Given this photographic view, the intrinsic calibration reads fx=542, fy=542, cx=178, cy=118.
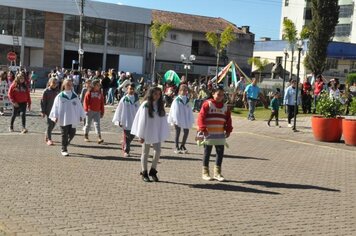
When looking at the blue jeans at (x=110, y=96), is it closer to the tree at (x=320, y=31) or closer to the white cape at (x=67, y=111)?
the tree at (x=320, y=31)

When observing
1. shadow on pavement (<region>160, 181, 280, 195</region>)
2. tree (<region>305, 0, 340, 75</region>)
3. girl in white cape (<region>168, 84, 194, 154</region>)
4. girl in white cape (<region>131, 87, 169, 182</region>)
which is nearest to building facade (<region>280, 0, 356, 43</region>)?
tree (<region>305, 0, 340, 75</region>)

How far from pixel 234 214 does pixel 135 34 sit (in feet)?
178

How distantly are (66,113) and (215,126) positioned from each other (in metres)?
3.71

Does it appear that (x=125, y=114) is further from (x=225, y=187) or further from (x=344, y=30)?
(x=344, y=30)

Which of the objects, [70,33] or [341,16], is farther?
[341,16]

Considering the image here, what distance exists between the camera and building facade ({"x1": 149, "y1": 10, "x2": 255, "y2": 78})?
206 ft

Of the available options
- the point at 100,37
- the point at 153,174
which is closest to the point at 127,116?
the point at 153,174

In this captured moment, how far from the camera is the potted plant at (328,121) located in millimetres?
15922

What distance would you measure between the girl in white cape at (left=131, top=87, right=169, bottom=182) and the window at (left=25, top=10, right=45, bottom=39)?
46926 mm

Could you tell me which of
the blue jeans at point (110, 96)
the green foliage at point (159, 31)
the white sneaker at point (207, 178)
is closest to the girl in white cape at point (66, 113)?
the white sneaker at point (207, 178)

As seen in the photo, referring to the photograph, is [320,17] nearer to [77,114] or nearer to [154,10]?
[77,114]

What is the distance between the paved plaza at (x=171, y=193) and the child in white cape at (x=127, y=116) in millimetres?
361

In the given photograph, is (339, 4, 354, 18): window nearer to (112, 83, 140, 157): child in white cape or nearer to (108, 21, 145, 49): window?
(108, 21, 145, 49): window

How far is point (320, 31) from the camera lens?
109 ft
